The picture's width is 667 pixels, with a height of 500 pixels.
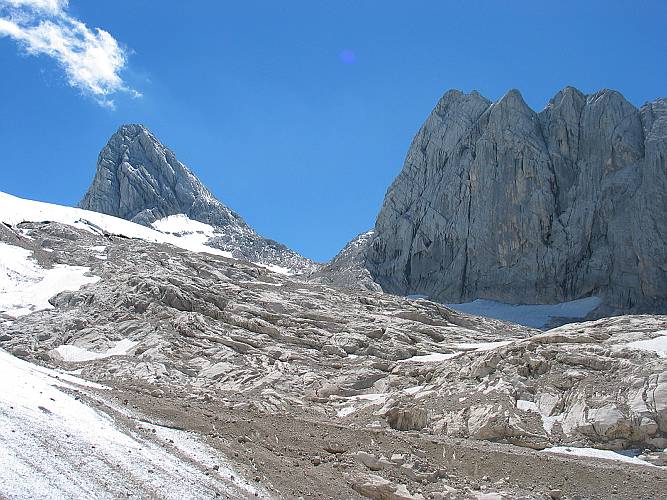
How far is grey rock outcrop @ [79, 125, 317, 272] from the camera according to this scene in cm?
14681

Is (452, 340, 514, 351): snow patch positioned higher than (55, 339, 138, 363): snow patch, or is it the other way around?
(452, 340, 514, 351): snow patch

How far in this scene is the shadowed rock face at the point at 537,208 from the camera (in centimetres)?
8131

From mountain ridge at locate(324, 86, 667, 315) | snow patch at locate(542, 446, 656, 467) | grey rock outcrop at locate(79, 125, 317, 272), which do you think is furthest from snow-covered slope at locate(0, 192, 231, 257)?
snow patch at locate(542, 446, 656, 467)

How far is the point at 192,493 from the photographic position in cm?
1598

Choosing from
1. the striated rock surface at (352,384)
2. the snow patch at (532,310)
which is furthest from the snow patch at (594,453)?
the snow patch at (532,310)

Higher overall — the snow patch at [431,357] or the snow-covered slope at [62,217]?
the snow-covered slope at [62,217]

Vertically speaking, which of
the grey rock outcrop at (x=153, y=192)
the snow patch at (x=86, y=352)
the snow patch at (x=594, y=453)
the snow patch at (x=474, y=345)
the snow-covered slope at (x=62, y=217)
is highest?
the grey rock outcrop at (x=153, y=192)

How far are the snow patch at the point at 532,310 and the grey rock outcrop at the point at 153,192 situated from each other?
187ft

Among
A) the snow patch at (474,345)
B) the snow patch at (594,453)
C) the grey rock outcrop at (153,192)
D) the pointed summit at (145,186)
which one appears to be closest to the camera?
the snow patch at (594,453)

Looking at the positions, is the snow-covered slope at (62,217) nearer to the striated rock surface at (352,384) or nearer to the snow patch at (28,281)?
the snow patch at (28,281)

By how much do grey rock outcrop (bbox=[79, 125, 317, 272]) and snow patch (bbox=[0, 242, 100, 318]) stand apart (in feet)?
273

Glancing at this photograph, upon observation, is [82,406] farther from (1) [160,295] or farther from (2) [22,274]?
(2) [22,274]

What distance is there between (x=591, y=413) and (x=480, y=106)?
284 feet

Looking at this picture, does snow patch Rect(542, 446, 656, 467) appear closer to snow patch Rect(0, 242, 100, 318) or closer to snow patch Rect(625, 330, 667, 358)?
snow patch Rect(625, 330, 667, 358)
